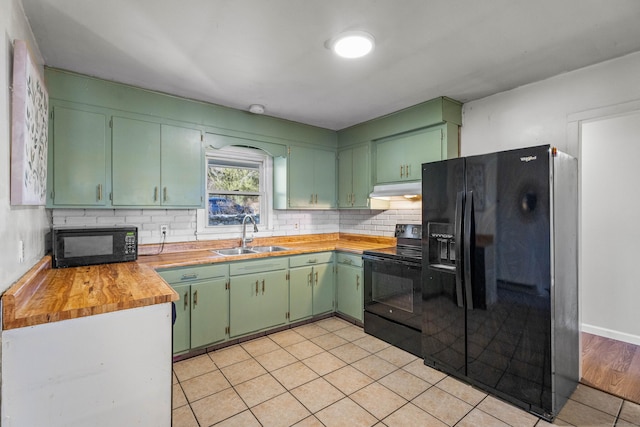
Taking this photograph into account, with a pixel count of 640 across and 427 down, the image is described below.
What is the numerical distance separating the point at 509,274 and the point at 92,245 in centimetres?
306

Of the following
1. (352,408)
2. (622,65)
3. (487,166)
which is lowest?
(352,408)

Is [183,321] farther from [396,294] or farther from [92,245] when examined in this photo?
[396,294]

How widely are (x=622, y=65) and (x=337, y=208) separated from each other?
302cm

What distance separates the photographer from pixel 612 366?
2.63 metres

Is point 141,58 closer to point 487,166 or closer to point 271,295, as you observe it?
point 271,295

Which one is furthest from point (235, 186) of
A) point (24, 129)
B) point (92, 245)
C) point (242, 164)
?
point (24, 129)


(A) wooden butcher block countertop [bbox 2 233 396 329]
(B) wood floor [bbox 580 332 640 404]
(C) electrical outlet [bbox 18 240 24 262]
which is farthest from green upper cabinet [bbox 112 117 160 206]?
(B) wood floor [bbox 580 332 640 404]

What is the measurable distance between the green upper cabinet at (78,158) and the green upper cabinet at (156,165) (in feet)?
0.31

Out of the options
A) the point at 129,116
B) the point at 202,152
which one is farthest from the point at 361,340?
the point at 129,116

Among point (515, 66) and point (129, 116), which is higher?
point (515, 66)

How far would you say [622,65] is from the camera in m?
2.30

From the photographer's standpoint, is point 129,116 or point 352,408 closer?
point 352,408

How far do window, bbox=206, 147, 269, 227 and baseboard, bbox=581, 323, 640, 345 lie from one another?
3.86 meters

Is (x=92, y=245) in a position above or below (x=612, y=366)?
above
